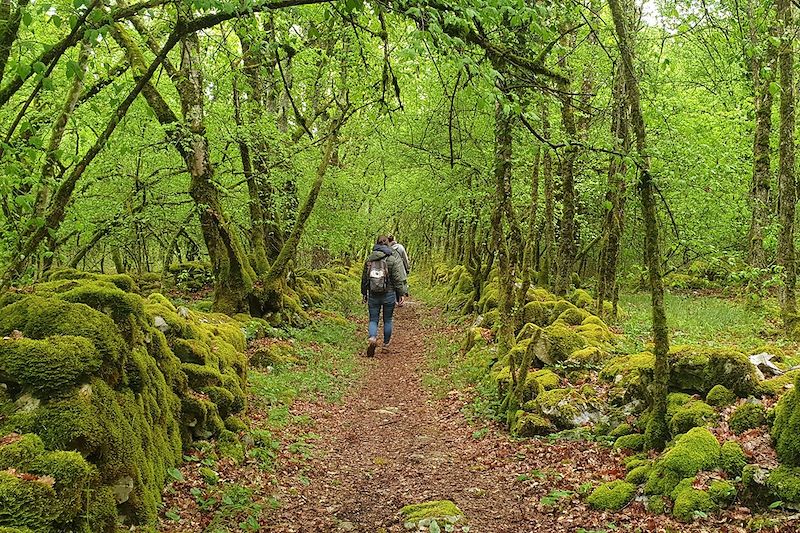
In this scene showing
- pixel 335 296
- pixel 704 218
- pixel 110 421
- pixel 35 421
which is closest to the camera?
pixel 35 421

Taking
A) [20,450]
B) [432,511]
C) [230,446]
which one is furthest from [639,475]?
[20,450]

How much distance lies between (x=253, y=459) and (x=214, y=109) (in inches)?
363

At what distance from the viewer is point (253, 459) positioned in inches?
281

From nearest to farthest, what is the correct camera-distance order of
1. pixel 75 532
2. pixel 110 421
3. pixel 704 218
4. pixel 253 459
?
pixel 75 532 < pixel 110 421 < pixel 253 459 < pixel 704 218

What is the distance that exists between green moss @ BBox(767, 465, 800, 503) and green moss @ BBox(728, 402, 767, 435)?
962 mm

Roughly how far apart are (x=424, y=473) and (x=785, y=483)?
3.93 m

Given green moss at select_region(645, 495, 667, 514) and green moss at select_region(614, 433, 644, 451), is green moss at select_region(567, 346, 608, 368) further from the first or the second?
green moss at select_region(645, 495, 667, 514)

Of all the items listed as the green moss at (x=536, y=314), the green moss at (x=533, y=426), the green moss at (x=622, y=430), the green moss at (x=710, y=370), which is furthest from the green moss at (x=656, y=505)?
the green moss at (x=536, y=314)

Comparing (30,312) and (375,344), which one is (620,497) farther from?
(375,344)

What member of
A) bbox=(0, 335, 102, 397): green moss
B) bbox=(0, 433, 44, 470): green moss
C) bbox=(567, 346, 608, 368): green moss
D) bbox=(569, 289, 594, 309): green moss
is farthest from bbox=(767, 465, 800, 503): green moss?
bbox=(569, 289, 594, 309): green moss

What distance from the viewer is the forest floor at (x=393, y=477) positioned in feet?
18.3

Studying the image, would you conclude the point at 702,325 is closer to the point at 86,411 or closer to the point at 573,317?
the point at 573,317

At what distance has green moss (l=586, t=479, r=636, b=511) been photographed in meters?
5.76

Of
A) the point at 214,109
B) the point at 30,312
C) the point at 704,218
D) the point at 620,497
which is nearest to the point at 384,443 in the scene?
the point at 620,497
